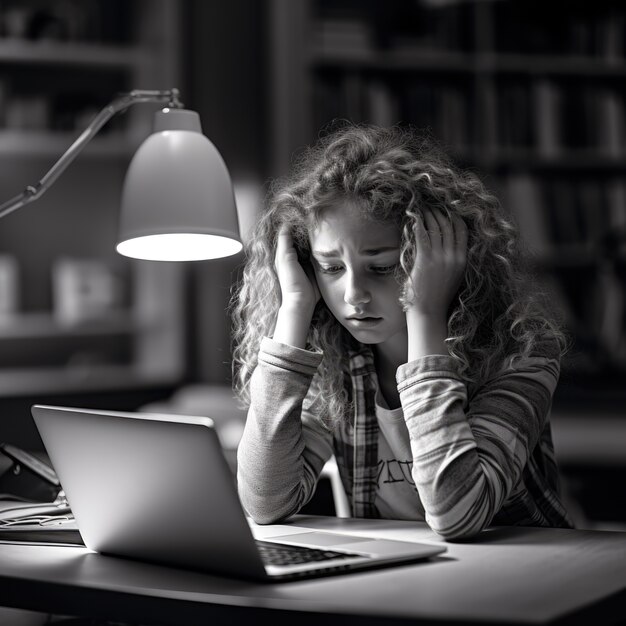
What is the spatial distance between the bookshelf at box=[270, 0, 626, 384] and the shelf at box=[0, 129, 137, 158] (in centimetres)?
58

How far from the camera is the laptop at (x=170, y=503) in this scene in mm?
939

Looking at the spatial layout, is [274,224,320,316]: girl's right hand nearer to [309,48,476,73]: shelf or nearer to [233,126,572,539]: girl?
[233,126,572,539]: girl

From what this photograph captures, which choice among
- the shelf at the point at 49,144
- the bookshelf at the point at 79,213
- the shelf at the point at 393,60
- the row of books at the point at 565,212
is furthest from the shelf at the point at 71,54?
the row of books at the point at 565,212

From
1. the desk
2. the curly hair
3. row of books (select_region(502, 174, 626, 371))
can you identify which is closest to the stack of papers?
the desk

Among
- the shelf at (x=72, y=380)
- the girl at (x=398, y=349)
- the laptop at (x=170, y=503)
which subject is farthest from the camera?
the shelf at (x=72, y=380)

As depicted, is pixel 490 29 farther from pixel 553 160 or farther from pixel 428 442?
pixel 428 442

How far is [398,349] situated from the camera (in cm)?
150

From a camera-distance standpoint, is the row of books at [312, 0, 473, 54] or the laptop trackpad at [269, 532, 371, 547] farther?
the row of books at [312, 0, 473, 54]

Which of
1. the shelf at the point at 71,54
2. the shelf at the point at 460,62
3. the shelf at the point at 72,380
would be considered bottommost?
the shelf at the point at 72,380

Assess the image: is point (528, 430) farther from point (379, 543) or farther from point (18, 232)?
point (18, 232)

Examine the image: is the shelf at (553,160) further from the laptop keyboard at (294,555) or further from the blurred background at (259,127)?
the laptop keyboard at (294,555)

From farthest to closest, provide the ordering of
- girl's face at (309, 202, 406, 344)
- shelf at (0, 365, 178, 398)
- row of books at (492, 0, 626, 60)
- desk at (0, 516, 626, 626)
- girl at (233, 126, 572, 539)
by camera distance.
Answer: row of books at (492, 0, 626, 60) → shelf at (0, 365, 178, 398) → girl's face at (309, 202, 406, 344) → girl at (233, 126, 572, 539) → desk at (0, 516, 626, 626)

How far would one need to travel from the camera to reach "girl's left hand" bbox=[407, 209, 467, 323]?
132 centimetres

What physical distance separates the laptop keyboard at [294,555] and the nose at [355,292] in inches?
14.6
